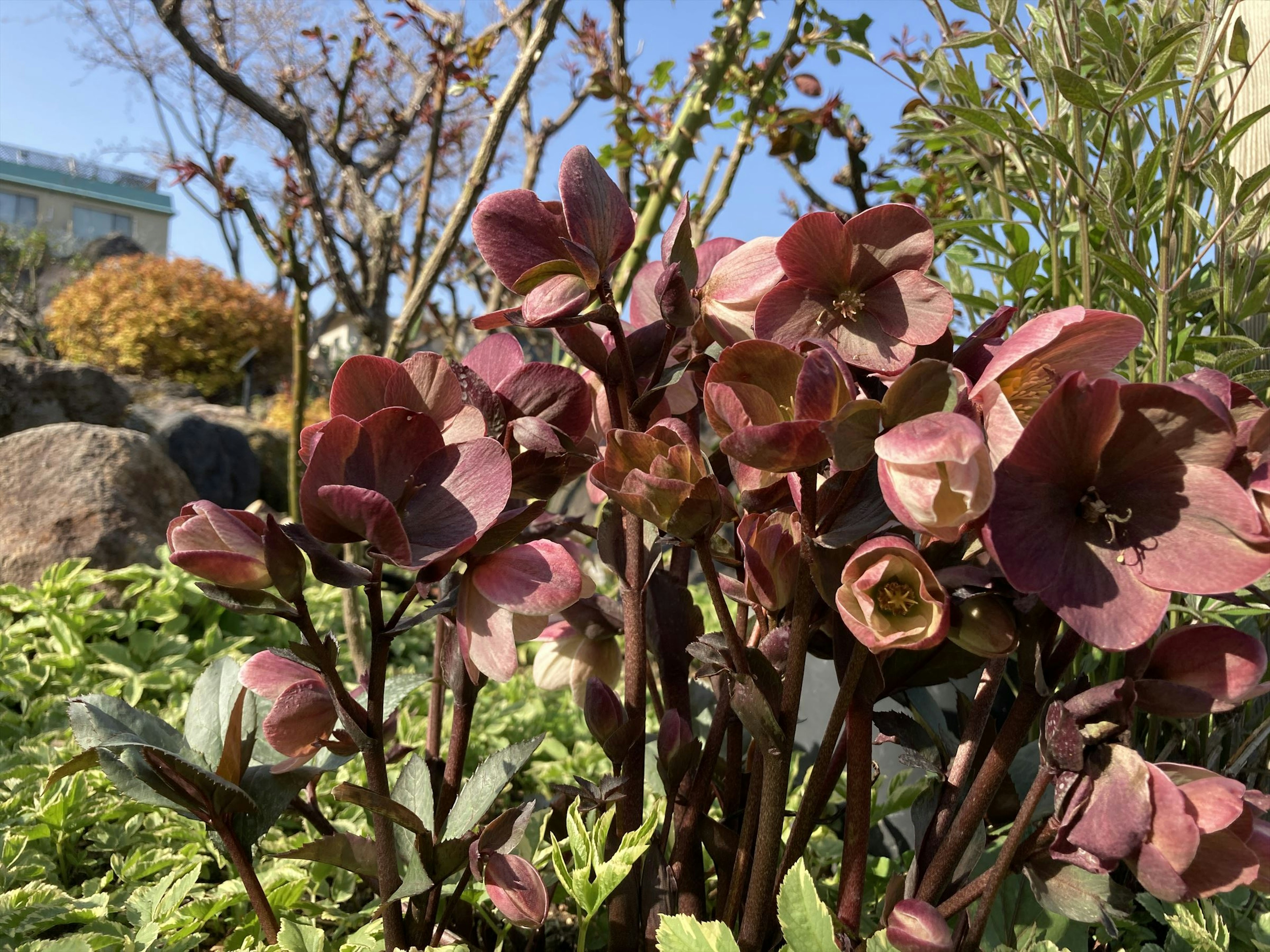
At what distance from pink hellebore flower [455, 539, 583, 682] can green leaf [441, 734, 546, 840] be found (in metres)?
0.11

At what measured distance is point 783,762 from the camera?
0.51m

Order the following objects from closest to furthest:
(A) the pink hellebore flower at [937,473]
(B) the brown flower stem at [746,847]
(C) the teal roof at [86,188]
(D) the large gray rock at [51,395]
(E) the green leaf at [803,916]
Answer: (A) the pink hellebore flower at [937,473], (E) the green leaf at [803,916], (B) the brown flower stem at [746,847], (D) the large gray rock at [51,395], (C) the teal roof at [86,188]

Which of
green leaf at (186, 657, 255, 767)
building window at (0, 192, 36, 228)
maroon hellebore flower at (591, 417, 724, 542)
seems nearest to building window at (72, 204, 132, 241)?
building window at (0, 192, 36, 228)

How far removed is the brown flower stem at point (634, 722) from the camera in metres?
0.59

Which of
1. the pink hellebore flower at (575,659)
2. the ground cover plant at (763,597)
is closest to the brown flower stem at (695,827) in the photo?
the ground cover plant at (763,597)

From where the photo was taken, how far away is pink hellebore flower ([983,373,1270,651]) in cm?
38

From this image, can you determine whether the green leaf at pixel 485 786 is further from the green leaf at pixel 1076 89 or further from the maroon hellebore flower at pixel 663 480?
the green leaf at pixel 1076 89

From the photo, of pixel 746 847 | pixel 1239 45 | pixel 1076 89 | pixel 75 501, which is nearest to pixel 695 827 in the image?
pixel 746 847

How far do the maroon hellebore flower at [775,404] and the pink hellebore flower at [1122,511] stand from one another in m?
0.09

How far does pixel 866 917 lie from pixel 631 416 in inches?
20.4

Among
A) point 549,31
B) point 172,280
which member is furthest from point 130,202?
point 549,31

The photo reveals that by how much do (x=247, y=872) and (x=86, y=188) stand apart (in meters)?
32.0

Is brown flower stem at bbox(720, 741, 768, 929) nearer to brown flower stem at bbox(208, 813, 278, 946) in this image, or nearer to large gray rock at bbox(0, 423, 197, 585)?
brown flower stem at bbox(208, 813, 278, 946)

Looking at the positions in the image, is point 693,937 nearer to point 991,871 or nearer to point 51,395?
point 991,871
